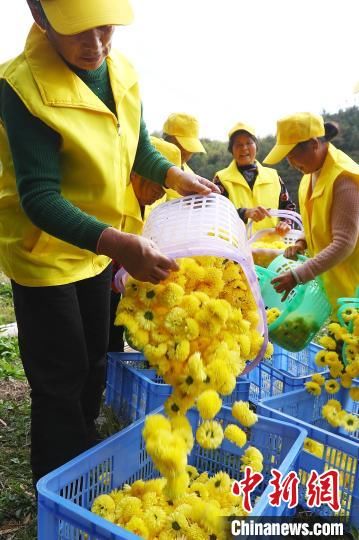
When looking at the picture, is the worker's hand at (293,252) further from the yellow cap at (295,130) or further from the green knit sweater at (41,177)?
the green knit sweater at (41,177)

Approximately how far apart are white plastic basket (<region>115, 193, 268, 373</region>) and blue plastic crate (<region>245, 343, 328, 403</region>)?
2.04 feet

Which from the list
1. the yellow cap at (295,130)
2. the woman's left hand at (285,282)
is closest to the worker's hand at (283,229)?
the yellow cap at (295,130)

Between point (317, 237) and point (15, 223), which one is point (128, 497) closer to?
point (15, 223)

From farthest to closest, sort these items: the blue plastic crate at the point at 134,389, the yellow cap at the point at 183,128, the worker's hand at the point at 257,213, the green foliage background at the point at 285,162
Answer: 1. the green foliage background at the point at 285,162
2. the yellow cap at the point at 183,128
3. the worker's hand at the point at 257,213
4. the blue plastic crate at the point at 134,389

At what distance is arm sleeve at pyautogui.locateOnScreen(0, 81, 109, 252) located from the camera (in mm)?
1084

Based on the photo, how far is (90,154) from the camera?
46.4 inches

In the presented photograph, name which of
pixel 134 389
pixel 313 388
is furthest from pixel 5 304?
pixel 313 388

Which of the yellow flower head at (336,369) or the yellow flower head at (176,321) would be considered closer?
the yellow flower head at (176,321)

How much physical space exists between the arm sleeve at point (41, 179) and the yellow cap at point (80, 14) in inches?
7.6

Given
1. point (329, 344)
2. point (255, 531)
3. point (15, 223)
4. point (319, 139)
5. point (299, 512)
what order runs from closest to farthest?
1. point (255, 531)
2. point (15, 223)
3. point (299, 512)
4. point (329, 344)
5. point (319, 139)

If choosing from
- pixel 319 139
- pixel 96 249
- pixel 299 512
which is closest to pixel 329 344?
pixel 299 512

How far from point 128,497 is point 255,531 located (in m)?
0.35

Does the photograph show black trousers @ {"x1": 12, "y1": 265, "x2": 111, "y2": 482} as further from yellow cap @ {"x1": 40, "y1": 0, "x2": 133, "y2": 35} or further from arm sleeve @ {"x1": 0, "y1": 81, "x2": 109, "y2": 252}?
yellow cap @ {"x1": 40, "y1": 0, "x2": 133, "y2": 35}

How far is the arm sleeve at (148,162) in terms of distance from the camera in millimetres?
1525
